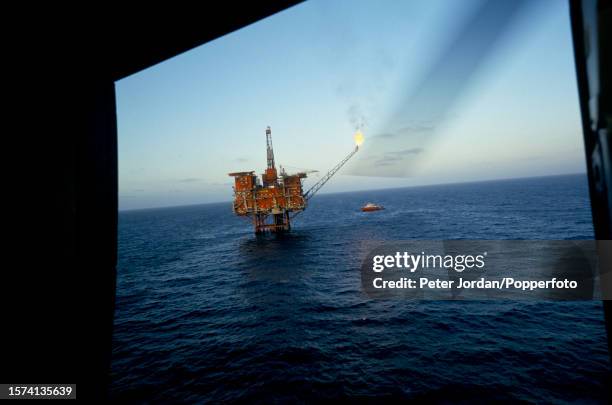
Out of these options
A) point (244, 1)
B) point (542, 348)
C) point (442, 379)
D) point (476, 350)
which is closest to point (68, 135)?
point (244, 1)
